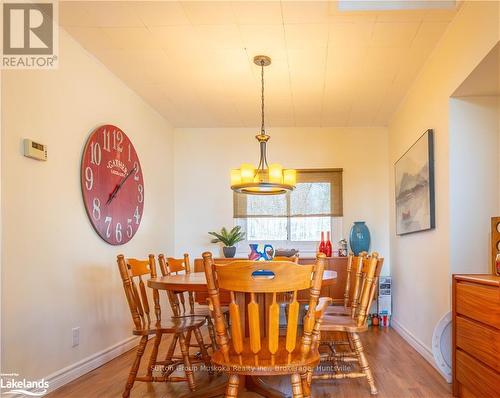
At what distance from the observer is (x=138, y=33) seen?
9.90ft

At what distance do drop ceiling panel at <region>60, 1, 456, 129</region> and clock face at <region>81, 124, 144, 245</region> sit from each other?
25.7 inches

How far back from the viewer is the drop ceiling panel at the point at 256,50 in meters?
2.74

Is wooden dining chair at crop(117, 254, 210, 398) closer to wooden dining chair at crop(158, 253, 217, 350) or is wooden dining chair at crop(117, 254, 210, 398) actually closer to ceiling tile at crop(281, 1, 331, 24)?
wooden dining chair at crop(158, 253, 217, 350)

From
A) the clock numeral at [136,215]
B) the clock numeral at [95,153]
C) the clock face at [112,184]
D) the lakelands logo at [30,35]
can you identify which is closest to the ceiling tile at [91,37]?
the lakelands logo at [30,35]

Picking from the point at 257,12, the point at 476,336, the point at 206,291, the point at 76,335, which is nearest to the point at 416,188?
the point at 476,336

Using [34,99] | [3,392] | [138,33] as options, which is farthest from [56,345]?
[138,33]

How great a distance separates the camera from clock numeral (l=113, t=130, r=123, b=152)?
3701mm

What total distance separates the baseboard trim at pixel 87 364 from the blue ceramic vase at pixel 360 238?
2.67 meters

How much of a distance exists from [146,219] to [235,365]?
2.94 metres

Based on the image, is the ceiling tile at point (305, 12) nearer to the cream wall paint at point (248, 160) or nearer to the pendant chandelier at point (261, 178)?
the pendant chandelier at point (261, 178)

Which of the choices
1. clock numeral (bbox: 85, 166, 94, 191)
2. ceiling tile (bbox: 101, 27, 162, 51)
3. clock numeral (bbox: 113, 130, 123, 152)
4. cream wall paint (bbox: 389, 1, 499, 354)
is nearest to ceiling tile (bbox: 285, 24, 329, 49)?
cream wall paint (bbox: 389, 1, 499, 354)

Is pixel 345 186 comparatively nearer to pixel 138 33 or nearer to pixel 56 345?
pixel 138 33

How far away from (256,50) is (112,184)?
1.62m

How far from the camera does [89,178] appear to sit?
3256mm
